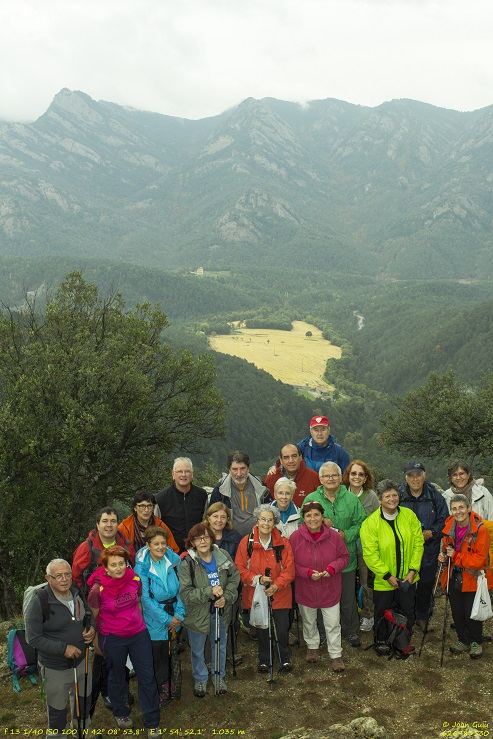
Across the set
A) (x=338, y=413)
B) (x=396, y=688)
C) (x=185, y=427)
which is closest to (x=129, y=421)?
(x=185, y=427)

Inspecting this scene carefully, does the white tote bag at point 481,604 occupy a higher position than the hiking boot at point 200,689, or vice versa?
the white tote bag at point 481,604

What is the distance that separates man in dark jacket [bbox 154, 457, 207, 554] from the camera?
28.7ft

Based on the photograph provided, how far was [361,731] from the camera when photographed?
21.0 ft

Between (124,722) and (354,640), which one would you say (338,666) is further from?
(124,722)

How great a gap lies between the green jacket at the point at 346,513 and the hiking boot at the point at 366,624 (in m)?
1.37

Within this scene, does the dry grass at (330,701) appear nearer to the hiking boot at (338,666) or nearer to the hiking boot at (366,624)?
the hiking boot at (338,666)

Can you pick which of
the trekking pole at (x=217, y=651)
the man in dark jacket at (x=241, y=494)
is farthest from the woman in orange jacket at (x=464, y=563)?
the trekking pole at (x=217, y=651)

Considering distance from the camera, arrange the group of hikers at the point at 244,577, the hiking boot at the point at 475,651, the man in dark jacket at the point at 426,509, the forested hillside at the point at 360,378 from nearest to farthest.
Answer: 1. the group of hikers at the point at 244,577
2. the hiking boot at the point at 475,651
3. the man in dark jacket at the point at 426,509
4. the forested hillside at the point at 360,378

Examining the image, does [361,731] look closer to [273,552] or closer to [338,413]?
[273,552]

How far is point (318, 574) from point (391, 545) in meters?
1.25

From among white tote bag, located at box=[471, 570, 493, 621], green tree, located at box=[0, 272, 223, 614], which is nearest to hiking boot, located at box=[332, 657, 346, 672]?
white tote bag, located at box=[471, 570, 493, 621]

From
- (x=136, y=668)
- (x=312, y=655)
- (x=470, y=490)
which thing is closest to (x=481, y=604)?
(x=470, y=490)

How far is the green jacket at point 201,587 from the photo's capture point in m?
7.48

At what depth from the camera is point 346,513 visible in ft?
28.4
